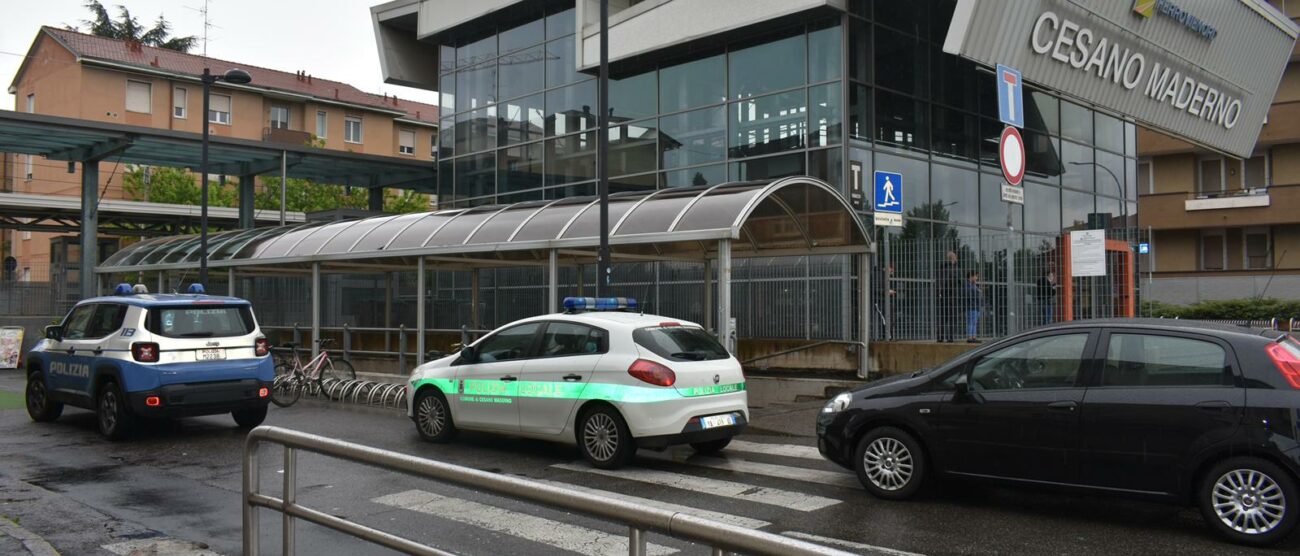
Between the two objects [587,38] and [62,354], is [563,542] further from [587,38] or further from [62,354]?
[587,38]

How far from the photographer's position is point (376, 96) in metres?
61.3

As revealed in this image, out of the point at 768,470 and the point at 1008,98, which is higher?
the point at 1008,98

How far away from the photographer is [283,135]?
51250mm

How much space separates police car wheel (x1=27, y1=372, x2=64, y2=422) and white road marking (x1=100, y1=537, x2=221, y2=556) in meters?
7.61

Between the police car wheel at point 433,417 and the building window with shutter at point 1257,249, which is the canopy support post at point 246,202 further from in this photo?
the building window with shutter at point 1257,249

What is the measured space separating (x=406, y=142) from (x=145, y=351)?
49.3 metres

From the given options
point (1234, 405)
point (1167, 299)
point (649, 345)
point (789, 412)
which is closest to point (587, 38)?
point (789, 412)

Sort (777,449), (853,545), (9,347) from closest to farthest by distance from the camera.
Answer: (853,545), (777,449), (9,347)

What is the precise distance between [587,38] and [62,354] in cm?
1418

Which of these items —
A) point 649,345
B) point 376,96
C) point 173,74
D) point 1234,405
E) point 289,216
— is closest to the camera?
point 1234,405

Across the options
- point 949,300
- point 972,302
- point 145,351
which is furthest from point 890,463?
point 972,302

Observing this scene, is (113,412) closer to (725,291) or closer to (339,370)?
(339,370)

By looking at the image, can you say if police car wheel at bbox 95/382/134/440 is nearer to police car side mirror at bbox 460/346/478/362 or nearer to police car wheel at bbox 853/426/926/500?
police car side mirror at bbox 460/346/478/362

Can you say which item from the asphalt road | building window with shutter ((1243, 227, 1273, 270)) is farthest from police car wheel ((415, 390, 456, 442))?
building window with shutter ((1243, 227, 1273, 270))
